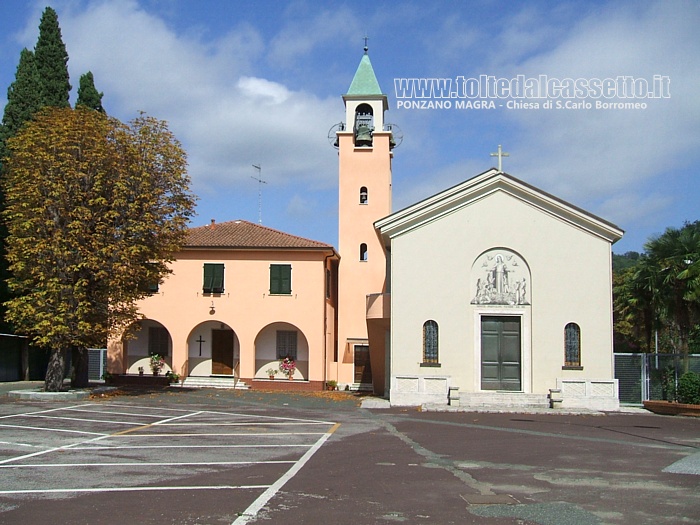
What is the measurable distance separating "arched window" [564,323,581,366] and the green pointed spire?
50.2 feet

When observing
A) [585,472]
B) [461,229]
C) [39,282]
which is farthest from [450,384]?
[39,282]

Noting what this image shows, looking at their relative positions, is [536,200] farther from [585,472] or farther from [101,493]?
[101,493]

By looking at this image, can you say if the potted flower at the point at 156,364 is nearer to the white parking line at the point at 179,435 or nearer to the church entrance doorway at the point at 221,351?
the church entrance doorway at the point at 221,351

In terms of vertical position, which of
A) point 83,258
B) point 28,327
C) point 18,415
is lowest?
point 18,415

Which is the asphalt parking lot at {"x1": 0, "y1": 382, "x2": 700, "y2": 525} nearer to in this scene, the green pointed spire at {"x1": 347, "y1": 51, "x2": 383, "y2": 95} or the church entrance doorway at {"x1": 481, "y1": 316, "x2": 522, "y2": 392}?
the church entrance doorway at {"x1": 481, "y1": 316, "x2": 522, "y2": 392}

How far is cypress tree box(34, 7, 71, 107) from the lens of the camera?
31.0 meters

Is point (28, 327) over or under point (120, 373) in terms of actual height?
over

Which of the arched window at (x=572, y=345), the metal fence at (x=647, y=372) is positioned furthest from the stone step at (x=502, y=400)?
the metal fence at (x=647, y=372)

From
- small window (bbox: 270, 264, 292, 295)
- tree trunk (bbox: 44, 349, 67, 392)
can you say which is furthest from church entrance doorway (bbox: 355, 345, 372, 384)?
tree trunk (bbox: 44, 349, 67, 392)

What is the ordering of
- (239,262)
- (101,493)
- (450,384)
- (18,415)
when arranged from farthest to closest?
(239,262)
(450,384)
(18,415)
(101,493)

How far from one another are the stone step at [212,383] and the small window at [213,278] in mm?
3876

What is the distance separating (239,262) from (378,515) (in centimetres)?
2491

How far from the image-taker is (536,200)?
2350cm

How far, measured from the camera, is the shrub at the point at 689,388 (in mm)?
21281
